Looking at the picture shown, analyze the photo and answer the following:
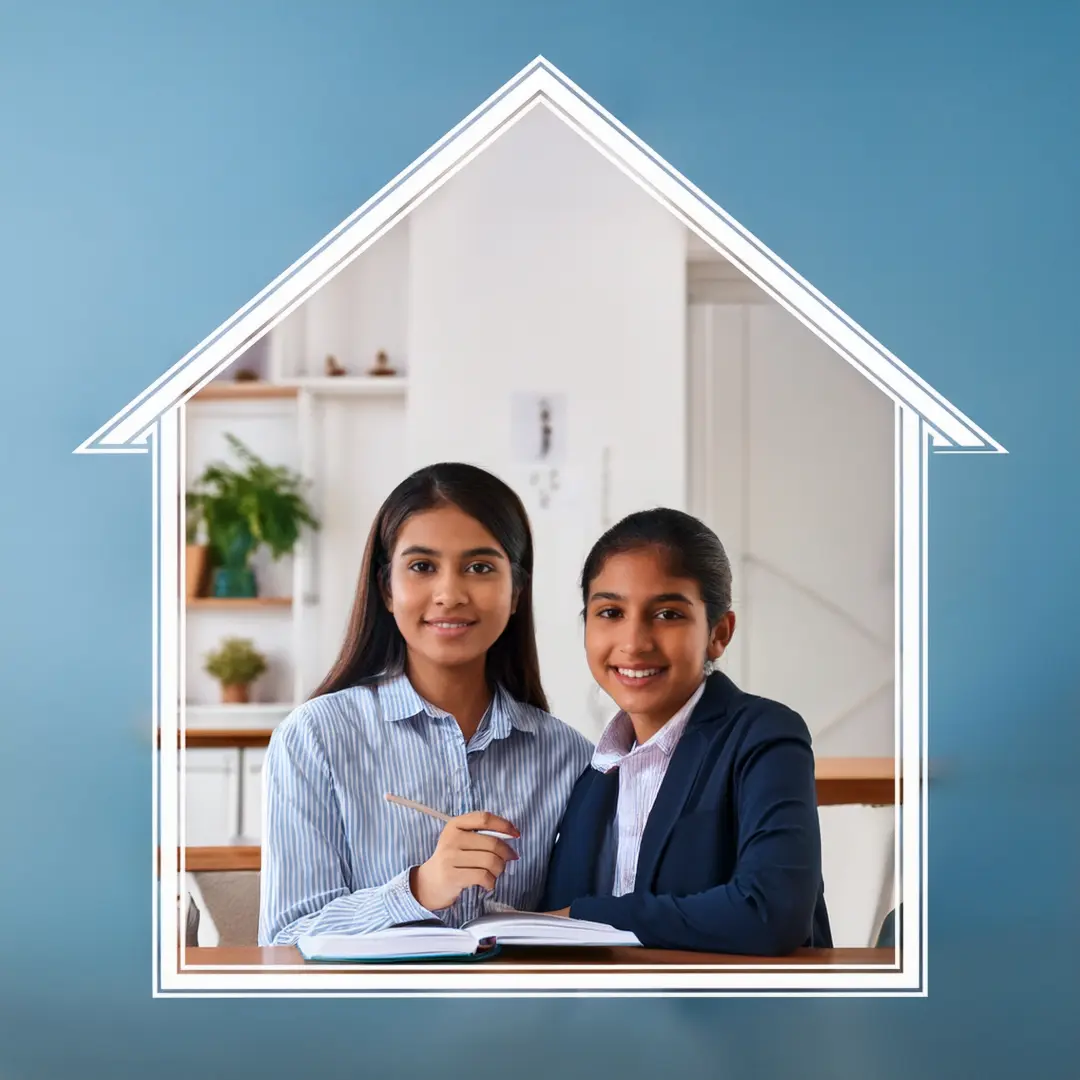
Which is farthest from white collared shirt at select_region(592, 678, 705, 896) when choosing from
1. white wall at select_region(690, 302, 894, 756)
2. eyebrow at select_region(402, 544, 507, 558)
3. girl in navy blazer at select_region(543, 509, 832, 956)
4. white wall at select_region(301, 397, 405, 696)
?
white wall at select_region(301, 397, 405, 696)

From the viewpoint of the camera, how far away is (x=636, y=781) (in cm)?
193

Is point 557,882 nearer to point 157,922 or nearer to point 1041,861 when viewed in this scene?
point 157,922

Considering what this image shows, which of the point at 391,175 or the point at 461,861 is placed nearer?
the point at 461,861

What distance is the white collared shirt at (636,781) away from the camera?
1914 millimetres

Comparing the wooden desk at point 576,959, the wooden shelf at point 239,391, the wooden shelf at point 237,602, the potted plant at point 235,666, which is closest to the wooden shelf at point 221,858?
the wooden desk at point 576,959

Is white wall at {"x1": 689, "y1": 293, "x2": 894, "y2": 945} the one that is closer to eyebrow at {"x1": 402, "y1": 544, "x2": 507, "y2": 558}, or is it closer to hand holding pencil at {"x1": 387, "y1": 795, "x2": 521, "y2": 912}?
eyebrow at {"x1": 402, "y1": 544, "x2": 507, "y2": 558}

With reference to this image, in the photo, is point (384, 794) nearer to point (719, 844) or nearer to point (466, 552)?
point (466, 552)

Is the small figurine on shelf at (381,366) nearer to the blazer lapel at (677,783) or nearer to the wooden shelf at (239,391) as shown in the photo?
the wooden shelf at (239,391)

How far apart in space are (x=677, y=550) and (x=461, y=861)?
1.94 ft

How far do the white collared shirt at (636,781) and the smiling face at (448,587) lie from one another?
285mm

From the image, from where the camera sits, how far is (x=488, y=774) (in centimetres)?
196

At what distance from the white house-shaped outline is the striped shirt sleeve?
0.19 metres

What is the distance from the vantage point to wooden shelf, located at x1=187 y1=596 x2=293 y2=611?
1.96 m

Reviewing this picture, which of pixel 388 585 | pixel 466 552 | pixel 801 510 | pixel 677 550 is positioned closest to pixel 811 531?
pixel 801 510
